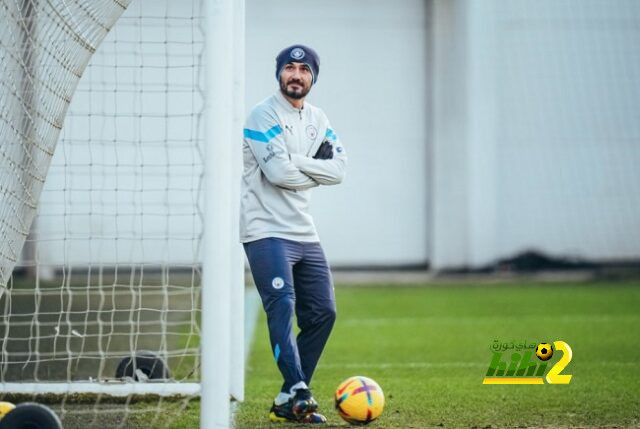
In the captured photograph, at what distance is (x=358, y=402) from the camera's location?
5758mm

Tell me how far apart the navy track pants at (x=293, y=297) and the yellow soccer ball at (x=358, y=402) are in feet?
0.88

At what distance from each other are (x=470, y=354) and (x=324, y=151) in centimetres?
338

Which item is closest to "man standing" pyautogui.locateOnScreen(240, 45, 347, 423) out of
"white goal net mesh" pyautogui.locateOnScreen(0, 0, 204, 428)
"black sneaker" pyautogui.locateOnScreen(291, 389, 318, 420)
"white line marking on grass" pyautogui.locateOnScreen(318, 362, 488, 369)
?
"black sneaker" pyautogui.locateOnScreen(291, 389, 318, 420)

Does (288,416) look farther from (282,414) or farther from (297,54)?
(297,54)

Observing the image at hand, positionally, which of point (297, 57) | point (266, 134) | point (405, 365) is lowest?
point (405, 365)

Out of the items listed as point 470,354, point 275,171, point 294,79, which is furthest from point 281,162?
point 470,354

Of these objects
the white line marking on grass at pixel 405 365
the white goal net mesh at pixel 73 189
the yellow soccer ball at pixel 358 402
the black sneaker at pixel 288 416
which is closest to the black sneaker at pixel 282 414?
the black sneaker at pixel 288 416

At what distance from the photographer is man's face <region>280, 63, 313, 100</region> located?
6.02 metres

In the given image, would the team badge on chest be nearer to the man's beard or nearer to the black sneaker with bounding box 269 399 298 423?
the man's beard

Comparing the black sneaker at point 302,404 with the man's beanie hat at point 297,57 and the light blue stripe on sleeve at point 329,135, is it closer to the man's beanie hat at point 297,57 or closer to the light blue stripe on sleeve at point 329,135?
the light blue stripe on sleeve at point 329,135

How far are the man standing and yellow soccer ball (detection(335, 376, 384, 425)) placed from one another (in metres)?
0.19

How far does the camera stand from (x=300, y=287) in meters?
6.24

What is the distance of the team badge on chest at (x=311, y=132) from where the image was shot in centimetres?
621

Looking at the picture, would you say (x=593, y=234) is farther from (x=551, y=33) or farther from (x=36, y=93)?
(x=36, y=93)
